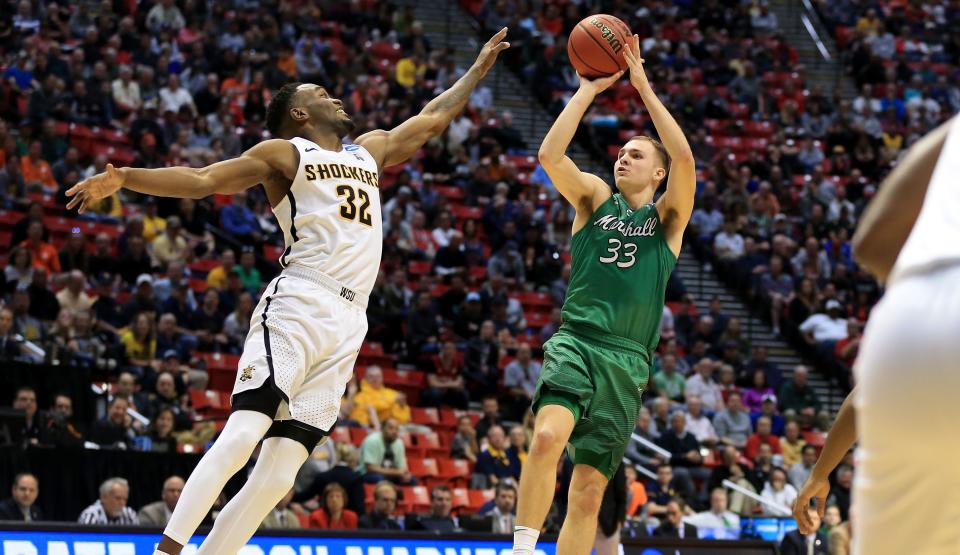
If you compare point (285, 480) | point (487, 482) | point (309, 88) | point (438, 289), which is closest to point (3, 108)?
point (438, 289)

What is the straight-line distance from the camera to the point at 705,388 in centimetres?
1725

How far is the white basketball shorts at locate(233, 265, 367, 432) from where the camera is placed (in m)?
5.71

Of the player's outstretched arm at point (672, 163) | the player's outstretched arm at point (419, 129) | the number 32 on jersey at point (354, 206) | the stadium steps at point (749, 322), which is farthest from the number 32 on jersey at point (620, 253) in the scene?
the stadium steps at point (749, 322)

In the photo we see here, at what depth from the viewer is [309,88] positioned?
6648mm

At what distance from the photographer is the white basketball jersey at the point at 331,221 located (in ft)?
19.9

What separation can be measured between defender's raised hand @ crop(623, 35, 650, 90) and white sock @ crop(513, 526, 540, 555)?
87.7 inches

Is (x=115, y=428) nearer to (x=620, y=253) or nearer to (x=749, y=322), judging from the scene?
(x=620, y=253)

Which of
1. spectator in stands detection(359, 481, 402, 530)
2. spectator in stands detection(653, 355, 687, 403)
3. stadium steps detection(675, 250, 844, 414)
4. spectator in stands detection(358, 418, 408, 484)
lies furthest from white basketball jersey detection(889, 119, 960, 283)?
stadium steps detection(675, 250, 844, 414)

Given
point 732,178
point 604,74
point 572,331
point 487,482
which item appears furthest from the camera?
point 732,178

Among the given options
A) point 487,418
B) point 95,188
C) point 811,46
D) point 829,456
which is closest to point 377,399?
point 487,418

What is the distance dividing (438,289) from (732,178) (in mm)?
7269

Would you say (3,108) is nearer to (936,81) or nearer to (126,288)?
(126,288)

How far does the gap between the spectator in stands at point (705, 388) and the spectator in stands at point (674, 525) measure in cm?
354

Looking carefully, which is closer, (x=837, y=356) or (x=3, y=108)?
(x=3, y=108)
